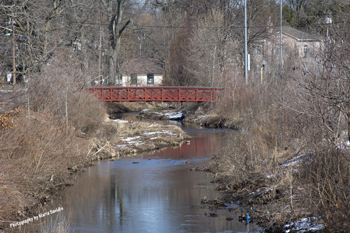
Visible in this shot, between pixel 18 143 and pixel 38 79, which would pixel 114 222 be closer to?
pixel 18 143

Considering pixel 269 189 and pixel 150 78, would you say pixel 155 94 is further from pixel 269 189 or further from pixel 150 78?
pixel 269 189

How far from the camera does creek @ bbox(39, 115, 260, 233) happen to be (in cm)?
1084

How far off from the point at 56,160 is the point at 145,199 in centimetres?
Answer: 353

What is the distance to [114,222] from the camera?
11.2 metres

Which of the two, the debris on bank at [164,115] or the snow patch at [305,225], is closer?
the snow patch at [305,225]

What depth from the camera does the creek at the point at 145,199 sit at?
10844 millimetres

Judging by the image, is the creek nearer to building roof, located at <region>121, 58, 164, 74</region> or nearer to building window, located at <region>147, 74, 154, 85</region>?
building roof, located at <region>121, 58, 164, 74</region>

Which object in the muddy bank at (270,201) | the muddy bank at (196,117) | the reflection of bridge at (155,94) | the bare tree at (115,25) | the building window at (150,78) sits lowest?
the muddy bank at (270,201)

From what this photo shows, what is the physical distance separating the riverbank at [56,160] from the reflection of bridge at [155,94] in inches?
385

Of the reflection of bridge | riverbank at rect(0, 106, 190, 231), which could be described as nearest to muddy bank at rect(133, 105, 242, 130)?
the reflection of bridge

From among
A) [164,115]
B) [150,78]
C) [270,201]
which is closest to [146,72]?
[150,78]

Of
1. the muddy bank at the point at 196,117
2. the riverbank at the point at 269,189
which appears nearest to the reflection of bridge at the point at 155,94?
the muddy bank at the point at 196,117

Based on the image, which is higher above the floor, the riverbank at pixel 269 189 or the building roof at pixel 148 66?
the building roof at pixel 148 66

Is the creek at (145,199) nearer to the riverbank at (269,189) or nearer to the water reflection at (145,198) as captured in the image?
the water reflection at (145,198)
